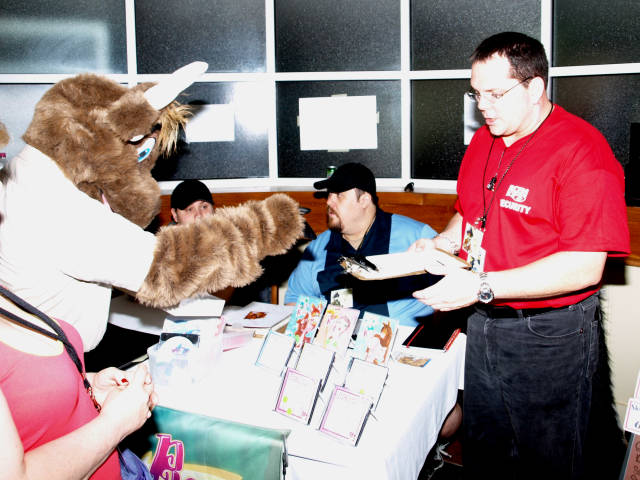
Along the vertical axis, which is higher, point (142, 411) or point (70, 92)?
point (70, 92)

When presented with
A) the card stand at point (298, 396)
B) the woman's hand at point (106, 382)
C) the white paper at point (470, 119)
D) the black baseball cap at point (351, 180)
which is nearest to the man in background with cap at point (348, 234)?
the black baseball cap at point (351, 180)

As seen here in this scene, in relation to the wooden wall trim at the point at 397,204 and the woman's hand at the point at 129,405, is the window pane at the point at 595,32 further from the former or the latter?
the woman's hand at the point at 129,405

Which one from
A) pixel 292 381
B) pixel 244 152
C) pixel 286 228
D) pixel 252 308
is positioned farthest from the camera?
pixel 244 152

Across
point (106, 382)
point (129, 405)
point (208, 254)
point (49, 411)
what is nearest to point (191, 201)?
point (208, 254)

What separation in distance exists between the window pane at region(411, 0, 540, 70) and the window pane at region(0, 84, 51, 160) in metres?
2.35

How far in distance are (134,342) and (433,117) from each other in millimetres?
2194

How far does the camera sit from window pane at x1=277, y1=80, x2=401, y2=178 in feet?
11.2

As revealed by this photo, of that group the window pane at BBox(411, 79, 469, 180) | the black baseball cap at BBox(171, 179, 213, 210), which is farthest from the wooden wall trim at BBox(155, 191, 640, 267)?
the window pane at BBox(411, 79, 469, 180)

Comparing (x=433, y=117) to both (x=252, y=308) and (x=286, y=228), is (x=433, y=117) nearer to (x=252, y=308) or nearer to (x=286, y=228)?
(x=252, y=308)

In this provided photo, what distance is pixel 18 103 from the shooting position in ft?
11.0

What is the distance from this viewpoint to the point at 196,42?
11.1 feet

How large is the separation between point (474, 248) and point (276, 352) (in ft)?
2.60

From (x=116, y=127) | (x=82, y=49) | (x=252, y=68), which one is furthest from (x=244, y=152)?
(x=116, y=127)

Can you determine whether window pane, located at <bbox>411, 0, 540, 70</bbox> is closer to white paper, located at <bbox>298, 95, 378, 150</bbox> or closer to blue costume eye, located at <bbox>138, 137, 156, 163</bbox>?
white paper, located at <bbox>298, 95, 378, 150</bbox>
